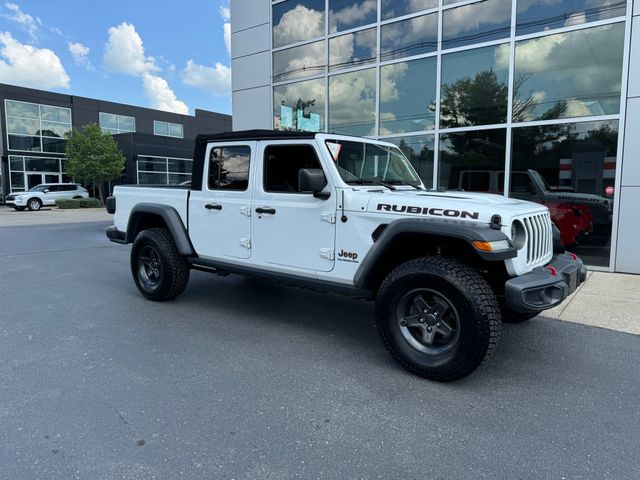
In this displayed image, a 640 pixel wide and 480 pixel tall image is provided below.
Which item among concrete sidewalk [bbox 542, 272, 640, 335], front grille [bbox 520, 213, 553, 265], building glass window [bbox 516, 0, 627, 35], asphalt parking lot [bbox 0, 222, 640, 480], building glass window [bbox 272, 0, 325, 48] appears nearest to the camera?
asphalt parking lot [bbox 0, 222, 640, 480]

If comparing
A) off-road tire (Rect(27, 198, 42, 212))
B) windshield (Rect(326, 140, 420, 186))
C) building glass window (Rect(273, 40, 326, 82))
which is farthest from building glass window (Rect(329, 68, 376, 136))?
off-road tire (Rect(27, 198, 42, 212))

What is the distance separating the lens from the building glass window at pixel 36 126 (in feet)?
99.0

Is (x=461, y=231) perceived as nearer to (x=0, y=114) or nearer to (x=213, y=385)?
(x=213, y=385)

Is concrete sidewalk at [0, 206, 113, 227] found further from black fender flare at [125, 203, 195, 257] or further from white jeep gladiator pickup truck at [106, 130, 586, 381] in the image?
white jeep gladiator pickup truck at [106, 130, 586, 381]

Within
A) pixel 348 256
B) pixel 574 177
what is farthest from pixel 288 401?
pixel 574 177

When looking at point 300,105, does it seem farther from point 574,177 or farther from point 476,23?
point 574,177

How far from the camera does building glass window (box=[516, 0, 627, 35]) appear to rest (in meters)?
7.54

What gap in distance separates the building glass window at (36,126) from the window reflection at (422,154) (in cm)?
3027

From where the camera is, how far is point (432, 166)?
31.1 ft

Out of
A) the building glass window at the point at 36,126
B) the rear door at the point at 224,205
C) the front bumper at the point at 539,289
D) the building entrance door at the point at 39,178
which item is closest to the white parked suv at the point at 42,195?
the building entrance door at the point at 39,178

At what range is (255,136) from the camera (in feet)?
15.4

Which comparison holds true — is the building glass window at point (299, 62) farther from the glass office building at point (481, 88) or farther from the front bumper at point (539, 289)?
the front bumper at point (539, 289)

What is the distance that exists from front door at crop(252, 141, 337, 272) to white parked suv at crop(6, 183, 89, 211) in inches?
1018

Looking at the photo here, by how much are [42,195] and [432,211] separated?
28561 mm
